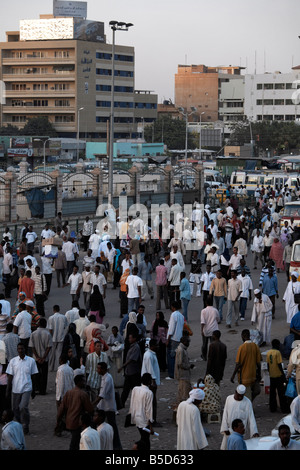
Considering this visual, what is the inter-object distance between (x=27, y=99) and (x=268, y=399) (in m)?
99.5

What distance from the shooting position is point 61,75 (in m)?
108

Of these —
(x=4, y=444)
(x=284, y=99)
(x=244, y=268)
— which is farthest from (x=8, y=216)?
(x=284, y=99)

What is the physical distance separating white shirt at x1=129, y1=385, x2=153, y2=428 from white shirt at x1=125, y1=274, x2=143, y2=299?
7.56 meters

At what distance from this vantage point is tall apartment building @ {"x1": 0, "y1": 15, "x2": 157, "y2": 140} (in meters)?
108

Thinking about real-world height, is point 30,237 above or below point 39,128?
below

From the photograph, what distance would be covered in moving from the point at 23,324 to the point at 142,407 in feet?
13.5

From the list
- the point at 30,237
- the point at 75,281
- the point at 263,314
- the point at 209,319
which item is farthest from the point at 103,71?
the point at 209,319

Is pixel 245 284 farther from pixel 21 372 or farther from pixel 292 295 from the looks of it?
pixel 21 372

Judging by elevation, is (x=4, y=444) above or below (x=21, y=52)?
below

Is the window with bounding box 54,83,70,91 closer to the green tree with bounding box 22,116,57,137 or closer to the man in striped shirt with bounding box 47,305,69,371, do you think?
the green tree with bounding box 22,116,57,137

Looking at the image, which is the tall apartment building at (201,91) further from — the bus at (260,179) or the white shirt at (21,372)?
the white shirt at (21,372)

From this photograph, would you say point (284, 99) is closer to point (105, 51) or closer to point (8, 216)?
point (105, 51)
